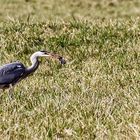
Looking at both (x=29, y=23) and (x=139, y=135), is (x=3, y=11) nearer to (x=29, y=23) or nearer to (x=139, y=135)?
(x=29, y=23)

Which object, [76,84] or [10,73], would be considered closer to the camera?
[10,73]

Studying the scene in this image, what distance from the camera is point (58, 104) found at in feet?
22.7

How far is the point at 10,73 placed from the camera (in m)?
7.80

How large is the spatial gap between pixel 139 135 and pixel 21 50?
218 inches

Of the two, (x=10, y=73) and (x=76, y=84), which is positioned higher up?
(x=10, y=73)

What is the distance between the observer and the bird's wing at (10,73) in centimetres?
775

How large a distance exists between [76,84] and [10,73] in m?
0.92

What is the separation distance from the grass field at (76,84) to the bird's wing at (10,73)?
0.18 meters

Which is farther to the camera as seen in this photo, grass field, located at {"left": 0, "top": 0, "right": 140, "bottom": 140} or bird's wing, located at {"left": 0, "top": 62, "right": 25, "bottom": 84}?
bird's wing, located at {"left": 0, "top": 62, "right": 25, "bottom": 84}

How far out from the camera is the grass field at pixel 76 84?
609 centimetres

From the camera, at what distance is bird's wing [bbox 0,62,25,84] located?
7746 mm

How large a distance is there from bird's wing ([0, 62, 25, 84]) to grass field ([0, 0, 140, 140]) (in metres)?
0.18

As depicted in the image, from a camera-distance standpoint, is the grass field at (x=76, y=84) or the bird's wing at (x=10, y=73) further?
the bird's wing at (x=10, y=73)

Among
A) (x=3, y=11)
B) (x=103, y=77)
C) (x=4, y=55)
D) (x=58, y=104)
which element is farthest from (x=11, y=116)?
(x=3, y=11)
